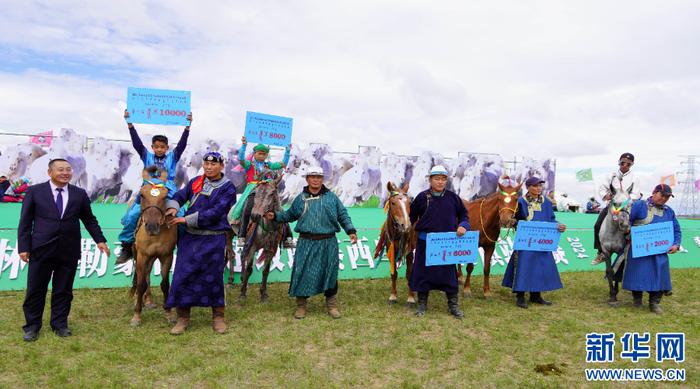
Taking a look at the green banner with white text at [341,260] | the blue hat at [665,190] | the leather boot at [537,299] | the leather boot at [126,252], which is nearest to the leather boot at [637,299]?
the leather boot at [537,299]

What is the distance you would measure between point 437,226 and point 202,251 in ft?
A: 10.2

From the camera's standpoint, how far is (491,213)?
7.62 metres

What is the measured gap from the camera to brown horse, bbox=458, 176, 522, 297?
6.93 m

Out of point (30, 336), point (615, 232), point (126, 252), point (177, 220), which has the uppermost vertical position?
point (615, 232)

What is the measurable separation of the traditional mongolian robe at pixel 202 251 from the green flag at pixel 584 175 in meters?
26.7

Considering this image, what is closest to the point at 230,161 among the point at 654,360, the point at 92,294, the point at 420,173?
the point at 420,173

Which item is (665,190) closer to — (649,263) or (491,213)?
(649,263)

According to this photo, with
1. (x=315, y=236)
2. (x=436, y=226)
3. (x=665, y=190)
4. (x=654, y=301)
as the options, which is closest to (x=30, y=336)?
(x=315, y=236)

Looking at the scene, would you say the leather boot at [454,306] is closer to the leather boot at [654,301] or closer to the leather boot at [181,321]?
the leather boot at [654,301]

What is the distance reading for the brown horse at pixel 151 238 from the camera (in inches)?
200

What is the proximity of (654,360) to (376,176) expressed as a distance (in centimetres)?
2128

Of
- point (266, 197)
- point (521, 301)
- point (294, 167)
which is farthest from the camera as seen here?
point (294, 167)

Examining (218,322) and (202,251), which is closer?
(202,251)

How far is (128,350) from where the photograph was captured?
4703 mm
